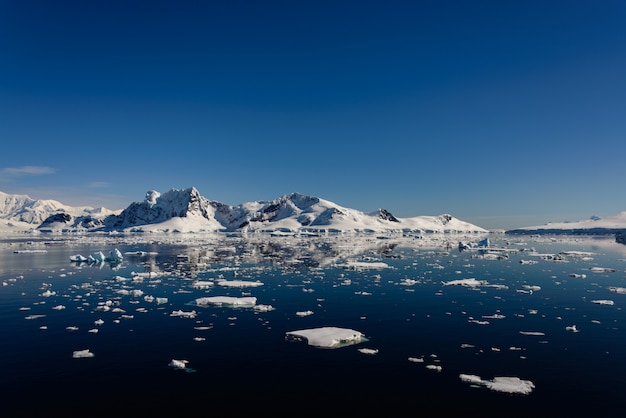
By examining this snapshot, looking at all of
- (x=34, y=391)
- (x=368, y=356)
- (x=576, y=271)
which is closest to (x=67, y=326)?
(x=34, y=391)

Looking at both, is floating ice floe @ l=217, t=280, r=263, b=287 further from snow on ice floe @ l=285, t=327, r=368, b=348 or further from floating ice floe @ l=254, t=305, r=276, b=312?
snow on ice floe @ l=285, t=327, r=368, b=348

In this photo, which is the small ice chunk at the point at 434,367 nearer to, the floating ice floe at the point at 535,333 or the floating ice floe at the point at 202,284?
the floating ice floe at the point at 535,333

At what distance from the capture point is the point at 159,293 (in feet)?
77.9

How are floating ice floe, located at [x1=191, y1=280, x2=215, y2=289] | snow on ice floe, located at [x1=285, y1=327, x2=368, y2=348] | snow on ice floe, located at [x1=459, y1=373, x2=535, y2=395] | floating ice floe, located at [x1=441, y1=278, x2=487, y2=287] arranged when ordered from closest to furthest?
snow on ice floe, located at [x1=459, y1=373, x2=535, y2=395] < snow on ice floe, located at [x1=285, y1=327, x2=368, y2=348] < floating ice floe, located at [x1=191, y1=280, x2=215, y2=289] < floating ice floe, located at [x1=441, y1=278, x2=487, y2=287]

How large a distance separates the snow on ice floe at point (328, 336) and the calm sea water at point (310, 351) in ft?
1.35

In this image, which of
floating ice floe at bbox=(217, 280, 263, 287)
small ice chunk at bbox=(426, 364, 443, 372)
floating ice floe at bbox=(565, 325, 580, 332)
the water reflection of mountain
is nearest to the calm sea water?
small ice chunk at bbox=(426, 364, 443, 372)

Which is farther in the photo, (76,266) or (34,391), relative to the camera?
(76,266)

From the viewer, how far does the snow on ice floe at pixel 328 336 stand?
46.5 ft

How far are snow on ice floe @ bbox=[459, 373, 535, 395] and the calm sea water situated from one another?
18 cm

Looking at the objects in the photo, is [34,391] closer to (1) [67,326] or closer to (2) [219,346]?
(2) [219,346]

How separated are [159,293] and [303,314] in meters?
10.2

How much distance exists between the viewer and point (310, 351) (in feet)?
44.4

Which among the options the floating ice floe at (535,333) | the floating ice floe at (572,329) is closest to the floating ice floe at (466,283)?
the floating ice floe at (572,329)

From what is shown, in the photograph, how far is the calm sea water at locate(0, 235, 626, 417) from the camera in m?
9.84
